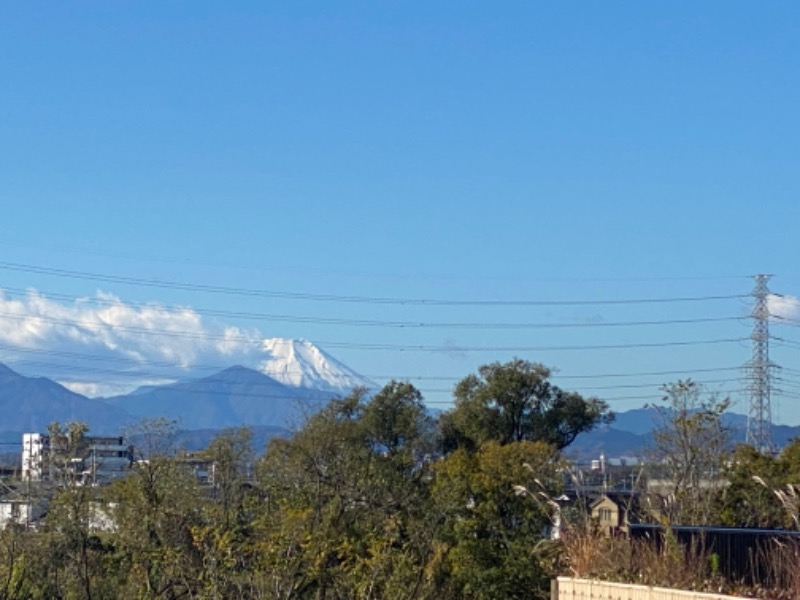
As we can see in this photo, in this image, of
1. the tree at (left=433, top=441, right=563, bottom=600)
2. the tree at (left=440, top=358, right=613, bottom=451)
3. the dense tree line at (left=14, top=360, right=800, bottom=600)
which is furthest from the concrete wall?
the tree at (left=440, top=358, right=613, bottom=451)

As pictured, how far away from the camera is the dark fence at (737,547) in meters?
19.1

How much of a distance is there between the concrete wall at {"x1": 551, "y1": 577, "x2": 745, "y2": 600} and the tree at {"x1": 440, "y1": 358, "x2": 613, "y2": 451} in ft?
137

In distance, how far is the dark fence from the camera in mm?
19109

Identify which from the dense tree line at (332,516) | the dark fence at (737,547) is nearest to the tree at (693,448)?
the dense tree line at (332,516)

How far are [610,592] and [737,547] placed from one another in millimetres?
3341

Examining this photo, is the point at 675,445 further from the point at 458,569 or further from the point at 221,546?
the point at 221,546

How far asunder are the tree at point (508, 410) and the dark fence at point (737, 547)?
40285 millimetres

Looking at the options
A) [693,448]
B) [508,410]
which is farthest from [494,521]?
[508,410]

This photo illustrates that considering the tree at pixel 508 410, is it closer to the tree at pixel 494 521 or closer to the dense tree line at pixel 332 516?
the dense tree line at pixel 332 516

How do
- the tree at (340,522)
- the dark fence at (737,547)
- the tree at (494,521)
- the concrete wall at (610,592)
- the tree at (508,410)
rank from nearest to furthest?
the concrete wall at (610,592)
the dark fence at (737,547)
the tree at (340,522)
the tree at (494,521)
the tree at (508,410)

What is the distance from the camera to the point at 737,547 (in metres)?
21.2

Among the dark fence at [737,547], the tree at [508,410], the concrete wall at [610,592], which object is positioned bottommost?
the concrete wall at [610,592]

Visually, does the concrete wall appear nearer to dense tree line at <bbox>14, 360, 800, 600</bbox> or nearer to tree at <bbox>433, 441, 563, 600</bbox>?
dense tree line at <bbox>14, 360, 800, 600</bbox>

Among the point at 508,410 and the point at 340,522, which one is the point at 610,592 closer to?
the point at 340,522
